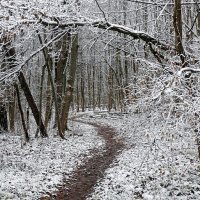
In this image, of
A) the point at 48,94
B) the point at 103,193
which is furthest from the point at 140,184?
the point at 48,94

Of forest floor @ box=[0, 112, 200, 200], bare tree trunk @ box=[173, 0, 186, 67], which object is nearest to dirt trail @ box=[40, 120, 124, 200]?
forest floor @ box=[0, 112, 200, 200]

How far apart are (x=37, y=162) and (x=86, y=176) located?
1882 millimetres

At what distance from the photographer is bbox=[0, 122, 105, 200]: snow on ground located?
8430 mm

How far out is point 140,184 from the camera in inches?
A: 344

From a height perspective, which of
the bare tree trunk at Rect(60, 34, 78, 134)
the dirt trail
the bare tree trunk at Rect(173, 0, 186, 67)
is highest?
the bare tree trunk at Rect(173, 0, 186, 67)

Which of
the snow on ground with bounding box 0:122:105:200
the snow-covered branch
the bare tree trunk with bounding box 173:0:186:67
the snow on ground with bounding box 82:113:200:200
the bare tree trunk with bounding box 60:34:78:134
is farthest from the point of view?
the bare tree trunk with bounding box 60:34:78:134

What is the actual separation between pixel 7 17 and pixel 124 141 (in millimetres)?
10329

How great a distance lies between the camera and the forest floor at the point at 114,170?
664cm

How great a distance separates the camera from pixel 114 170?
10508mm

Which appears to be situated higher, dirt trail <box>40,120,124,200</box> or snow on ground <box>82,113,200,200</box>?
snow on ground <box>82,113,200,200</box>

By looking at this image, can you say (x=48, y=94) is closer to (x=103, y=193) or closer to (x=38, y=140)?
(x=38, y=140)

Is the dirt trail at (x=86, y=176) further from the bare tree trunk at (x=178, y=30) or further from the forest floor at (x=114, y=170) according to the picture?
the bare tree trunk at (x=178, y=30)

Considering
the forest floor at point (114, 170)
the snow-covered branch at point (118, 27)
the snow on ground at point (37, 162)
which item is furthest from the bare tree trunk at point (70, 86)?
the snow-covered branch at point (118, 27)

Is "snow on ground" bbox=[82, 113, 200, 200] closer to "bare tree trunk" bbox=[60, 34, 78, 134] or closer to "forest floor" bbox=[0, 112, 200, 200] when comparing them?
"forest floor" bbox=[0, 112, 200, 200]
